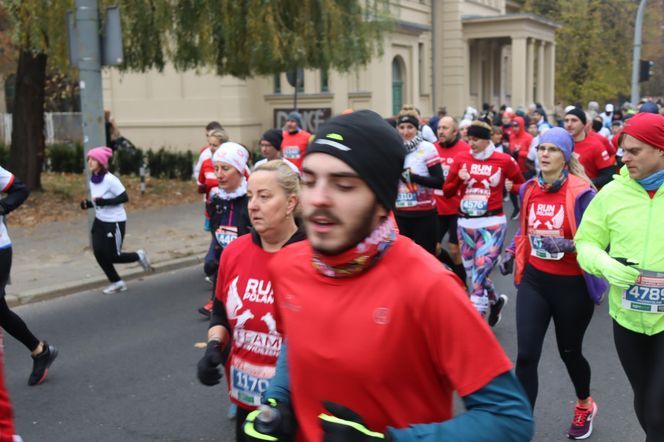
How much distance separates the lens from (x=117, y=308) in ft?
27.4

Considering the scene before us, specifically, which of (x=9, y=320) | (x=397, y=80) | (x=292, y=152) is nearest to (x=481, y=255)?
(x=9, y=320)

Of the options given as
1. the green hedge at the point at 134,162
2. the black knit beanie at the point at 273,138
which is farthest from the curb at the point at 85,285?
the green hedge at the point at 134,162

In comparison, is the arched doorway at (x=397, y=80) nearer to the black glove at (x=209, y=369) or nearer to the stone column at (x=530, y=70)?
the stone column at (x=530, y=70)

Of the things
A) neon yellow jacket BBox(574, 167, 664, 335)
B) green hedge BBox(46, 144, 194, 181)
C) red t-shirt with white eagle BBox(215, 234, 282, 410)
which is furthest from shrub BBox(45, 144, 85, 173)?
neon yellow jacket BBox(574, 167, 664, 335)

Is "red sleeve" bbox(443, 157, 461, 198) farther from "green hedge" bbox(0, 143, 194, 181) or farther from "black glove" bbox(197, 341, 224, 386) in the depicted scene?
"green hedge" bbox(0, 143, 194, 181)

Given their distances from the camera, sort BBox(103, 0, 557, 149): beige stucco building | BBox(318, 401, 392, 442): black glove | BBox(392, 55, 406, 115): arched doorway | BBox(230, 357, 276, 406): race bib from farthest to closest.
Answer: BBox(392, 55, 406, 115): arched doorway → BBox(103, 0, 557, 149): beige stucco building → BBox(230, 357, 276, 406): race bib → BBox(318, 401, 392, 442): black glove

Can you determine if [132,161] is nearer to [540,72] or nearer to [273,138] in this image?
[273,138]

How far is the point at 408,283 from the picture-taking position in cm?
182

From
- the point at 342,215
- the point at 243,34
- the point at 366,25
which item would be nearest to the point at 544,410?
the point at 342,215

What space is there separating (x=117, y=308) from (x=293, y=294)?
6.78 m

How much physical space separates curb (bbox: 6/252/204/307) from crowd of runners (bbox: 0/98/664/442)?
283cm

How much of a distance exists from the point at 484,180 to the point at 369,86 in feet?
74.8

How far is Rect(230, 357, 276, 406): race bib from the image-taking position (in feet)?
11.0

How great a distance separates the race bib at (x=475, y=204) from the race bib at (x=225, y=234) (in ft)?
7.50
